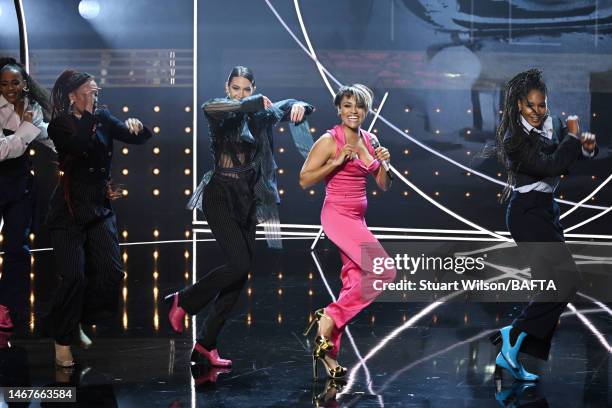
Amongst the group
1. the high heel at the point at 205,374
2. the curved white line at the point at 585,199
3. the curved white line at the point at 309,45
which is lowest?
the high heel at the point at 205,374

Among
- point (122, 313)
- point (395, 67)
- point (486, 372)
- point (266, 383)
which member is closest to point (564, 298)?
point (486, 372)

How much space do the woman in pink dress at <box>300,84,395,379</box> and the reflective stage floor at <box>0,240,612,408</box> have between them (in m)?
0.24

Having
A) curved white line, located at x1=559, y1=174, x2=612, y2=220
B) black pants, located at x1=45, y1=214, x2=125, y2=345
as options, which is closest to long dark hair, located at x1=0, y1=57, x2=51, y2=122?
black pants, located at x1=45, y1=214, x2=125, y2=345

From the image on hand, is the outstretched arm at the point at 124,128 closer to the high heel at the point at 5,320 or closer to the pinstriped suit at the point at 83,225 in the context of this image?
the pinstriped suit at the point at 83,225

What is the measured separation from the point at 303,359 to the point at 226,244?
708 millimetres

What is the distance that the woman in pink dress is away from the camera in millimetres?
4535

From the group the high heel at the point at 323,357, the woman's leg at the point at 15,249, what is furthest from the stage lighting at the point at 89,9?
the high heel at the point at 323,357

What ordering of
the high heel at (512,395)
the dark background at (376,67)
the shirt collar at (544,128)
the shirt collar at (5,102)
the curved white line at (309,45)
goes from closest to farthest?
the high heel at (512,395), the shirt collar at (544,128), the shirt collar at (5,102), the dark background at (376,67), the curved white line at (309,45)

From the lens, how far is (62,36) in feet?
32.4

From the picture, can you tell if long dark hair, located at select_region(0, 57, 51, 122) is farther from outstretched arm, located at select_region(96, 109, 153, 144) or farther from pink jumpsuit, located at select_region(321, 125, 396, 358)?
pink jumpsuit, located at select_region(321, 125, 396, 358)

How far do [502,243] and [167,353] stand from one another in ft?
16.2

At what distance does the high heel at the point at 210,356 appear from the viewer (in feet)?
15.7

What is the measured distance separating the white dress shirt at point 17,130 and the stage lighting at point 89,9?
468 cm

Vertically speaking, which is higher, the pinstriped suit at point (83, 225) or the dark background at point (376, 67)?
the dark background at point (376, 67)
